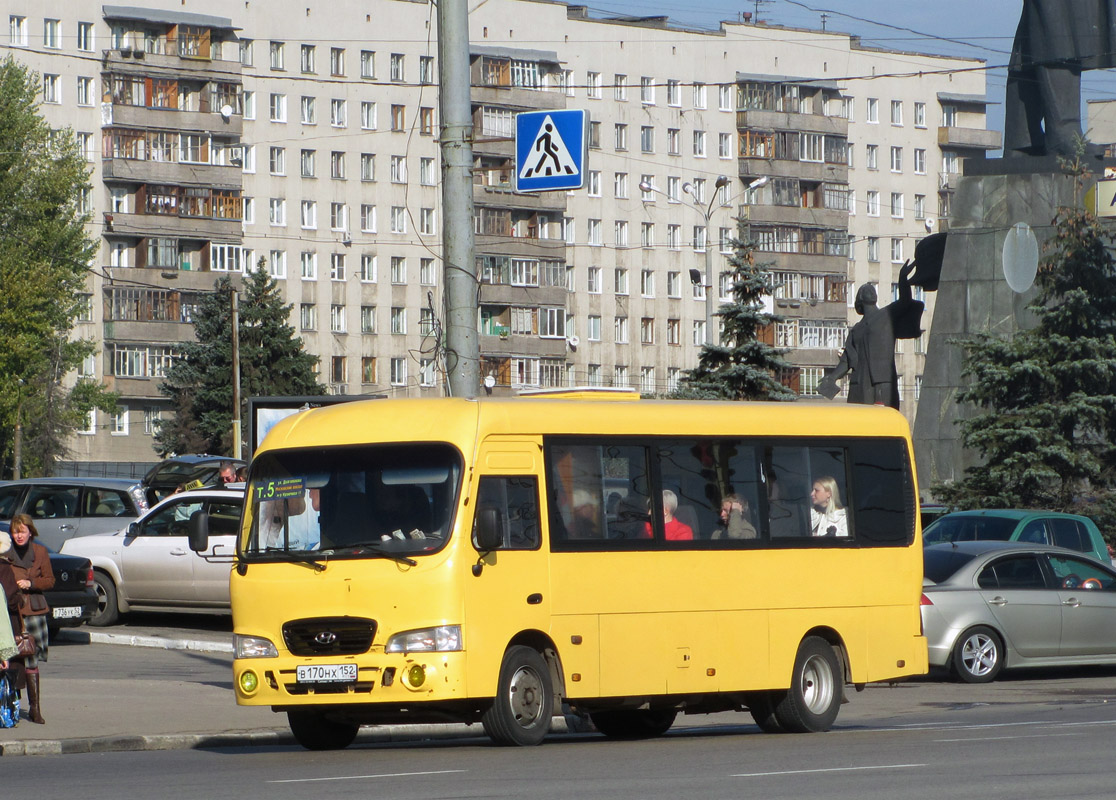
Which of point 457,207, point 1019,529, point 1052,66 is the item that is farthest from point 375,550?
point 1052,66

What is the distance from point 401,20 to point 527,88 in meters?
6.96

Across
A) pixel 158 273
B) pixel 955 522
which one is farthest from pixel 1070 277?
pixel 158 273

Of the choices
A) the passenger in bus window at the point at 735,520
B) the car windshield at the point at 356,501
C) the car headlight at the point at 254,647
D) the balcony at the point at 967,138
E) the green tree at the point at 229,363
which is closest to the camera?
the car windshield at the point at 356,501

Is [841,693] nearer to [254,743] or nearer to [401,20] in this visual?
[254,743]

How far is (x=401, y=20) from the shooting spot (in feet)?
310

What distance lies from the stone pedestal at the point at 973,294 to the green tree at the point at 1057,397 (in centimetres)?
181

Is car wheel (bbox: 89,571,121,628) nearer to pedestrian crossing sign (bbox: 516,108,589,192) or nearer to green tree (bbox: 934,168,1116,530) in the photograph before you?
pedestrian crossing sign (bbox: 516,108,589,192)

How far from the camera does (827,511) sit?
50.5 feet

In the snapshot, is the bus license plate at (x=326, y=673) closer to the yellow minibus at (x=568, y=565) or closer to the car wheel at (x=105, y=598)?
the yellow minibus at (x=568, y=565)

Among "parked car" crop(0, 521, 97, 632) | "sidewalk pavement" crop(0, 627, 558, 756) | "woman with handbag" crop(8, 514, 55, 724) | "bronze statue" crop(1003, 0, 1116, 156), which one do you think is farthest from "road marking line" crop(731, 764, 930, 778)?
"bronze statue" crop(1003, 0, 1116, 156)

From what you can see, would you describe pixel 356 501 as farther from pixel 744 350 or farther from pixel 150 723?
pixel 744 350

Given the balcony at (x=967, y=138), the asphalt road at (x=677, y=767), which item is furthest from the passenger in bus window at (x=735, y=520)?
the balcony at (x=967, y=138)

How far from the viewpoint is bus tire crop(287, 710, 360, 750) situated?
13.7 metres

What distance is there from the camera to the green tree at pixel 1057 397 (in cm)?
3319
